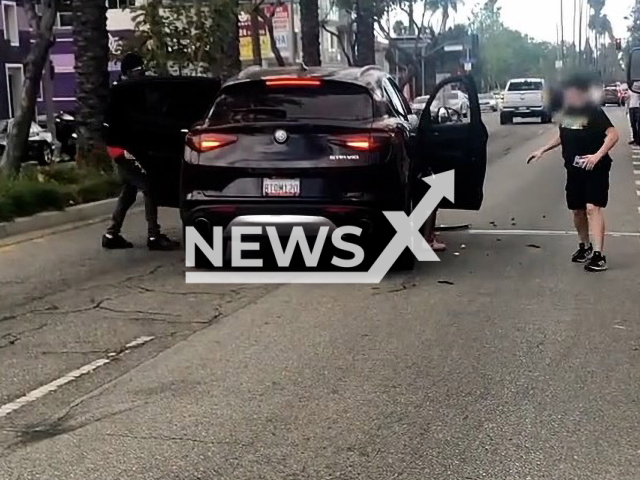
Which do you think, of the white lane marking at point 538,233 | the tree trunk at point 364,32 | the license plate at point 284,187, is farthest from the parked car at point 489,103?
the license plate at point 284,187

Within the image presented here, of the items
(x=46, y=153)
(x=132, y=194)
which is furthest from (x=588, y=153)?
(x=46, y=153)

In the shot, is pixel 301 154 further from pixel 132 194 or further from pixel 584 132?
pixel 132 194

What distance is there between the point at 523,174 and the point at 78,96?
8599 millimetres

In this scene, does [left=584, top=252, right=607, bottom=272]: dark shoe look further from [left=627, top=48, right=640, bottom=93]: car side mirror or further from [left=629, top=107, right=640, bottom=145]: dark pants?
[left=629, top=107, right=640, bottom=145]: dark pants

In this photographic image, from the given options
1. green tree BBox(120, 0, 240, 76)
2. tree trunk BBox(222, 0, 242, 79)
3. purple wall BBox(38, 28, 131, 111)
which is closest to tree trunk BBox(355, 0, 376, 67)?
tree trunk BBox(222, 0, 242, 79)

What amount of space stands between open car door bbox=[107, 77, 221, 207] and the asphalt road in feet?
3.04

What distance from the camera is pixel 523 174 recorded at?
20984 mm

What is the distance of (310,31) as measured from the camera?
27422 mm

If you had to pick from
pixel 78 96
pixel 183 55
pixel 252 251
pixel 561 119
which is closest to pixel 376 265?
pixel 252 251

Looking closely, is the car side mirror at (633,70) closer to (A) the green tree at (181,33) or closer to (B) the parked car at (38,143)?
(A) the green tree at (181,33)

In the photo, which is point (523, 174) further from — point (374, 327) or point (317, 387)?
point (317, 387)

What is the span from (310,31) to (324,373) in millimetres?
21681

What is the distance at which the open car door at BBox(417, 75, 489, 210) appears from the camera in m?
10.6

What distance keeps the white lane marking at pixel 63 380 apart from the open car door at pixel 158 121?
12.9 ft
